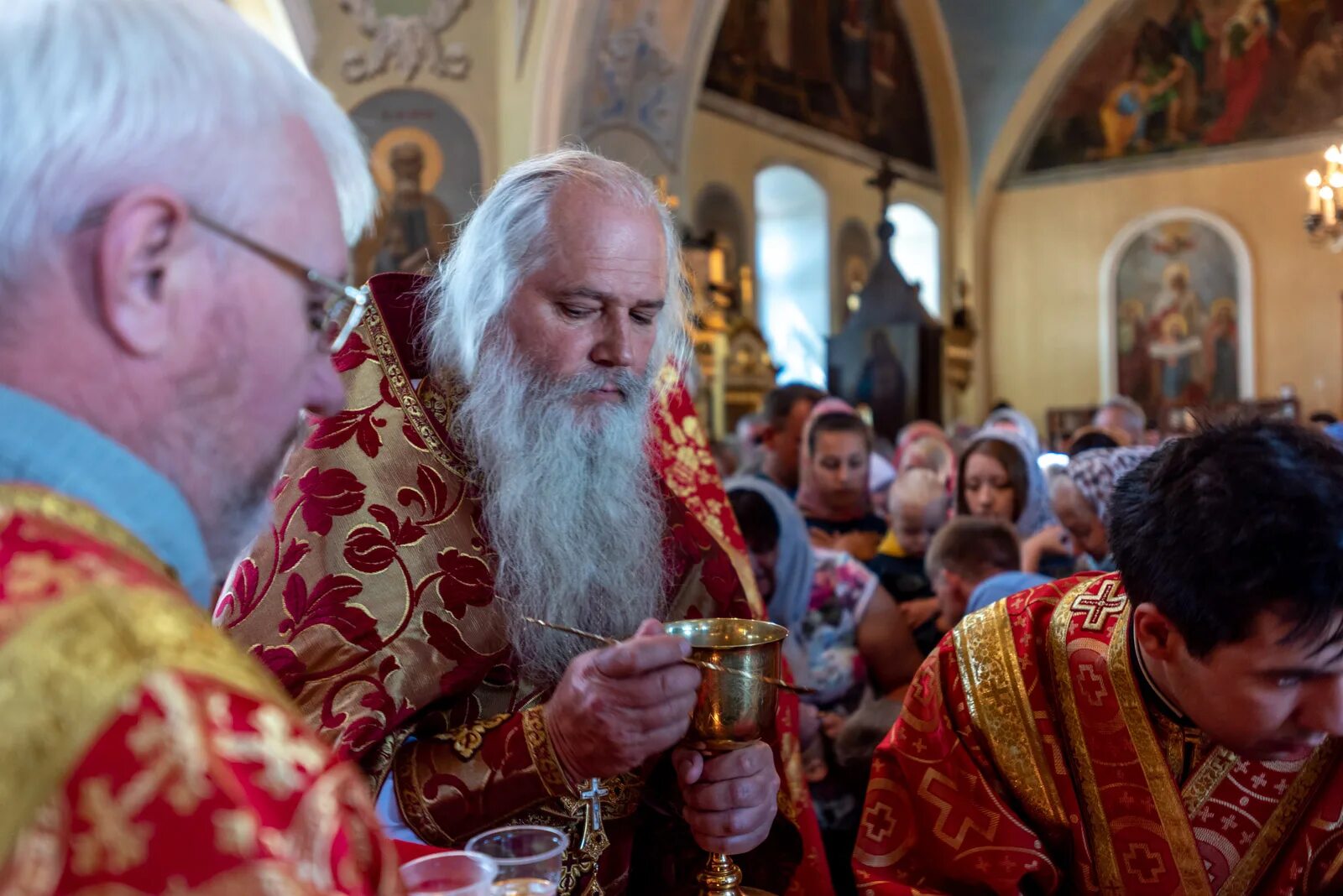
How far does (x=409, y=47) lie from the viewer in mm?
10414

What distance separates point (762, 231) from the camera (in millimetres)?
15453

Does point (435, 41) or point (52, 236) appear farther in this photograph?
point (435, 41)

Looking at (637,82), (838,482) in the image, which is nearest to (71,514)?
(838,482)

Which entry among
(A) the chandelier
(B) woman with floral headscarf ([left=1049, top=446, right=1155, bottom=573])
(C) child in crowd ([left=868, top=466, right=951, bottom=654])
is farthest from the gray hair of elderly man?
(A) the chandelier

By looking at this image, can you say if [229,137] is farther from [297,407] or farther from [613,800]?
[613,800]

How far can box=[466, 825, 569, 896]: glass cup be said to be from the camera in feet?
3.14

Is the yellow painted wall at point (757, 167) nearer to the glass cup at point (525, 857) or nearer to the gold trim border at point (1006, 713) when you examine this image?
the gold trim border at point (1006, 713)

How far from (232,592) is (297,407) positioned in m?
0.91

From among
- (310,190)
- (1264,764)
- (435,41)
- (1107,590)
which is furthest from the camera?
(435,41)

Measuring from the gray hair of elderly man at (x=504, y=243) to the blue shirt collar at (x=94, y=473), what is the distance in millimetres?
1129

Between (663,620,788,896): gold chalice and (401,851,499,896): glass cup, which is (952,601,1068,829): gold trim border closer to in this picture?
(663,620,788,896): gold chalice

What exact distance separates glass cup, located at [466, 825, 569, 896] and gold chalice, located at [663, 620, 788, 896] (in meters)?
0.27

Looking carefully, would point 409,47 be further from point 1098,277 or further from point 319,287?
point 1098,277

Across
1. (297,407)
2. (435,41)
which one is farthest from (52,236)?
(435,41)
